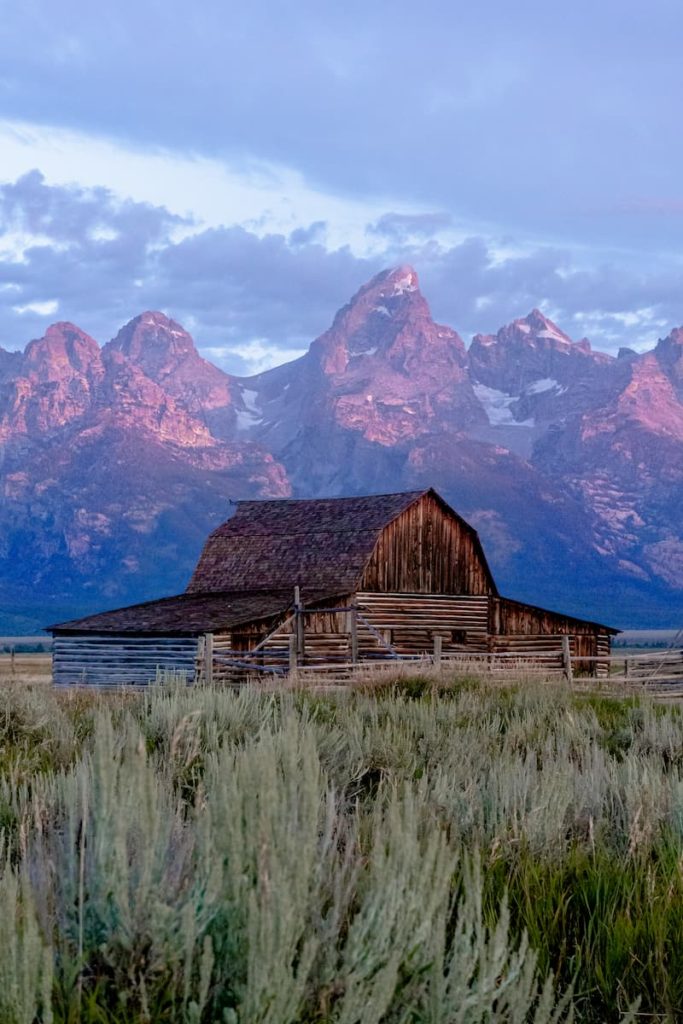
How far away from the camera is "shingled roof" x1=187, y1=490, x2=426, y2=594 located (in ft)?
114

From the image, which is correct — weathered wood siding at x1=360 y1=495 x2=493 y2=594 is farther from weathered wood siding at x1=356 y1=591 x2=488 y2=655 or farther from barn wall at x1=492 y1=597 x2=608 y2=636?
barn wall at x1=492 y1=597 x2=608 y2=636

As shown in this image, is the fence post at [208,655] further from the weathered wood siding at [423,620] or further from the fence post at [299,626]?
the weathered wood siding at [423,620]

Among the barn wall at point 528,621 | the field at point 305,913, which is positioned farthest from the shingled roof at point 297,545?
the field at point 305,913

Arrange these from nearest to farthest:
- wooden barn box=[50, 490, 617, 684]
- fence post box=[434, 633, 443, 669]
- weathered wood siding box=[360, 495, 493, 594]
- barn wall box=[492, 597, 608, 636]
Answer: fence post box=[434, 633, 443, 669]
wooden barn box=[50, 490, 617, 684]
weathered wood siding box=[360, 495, 493, 594]
barn wall box=[492, 597, 608, 636]

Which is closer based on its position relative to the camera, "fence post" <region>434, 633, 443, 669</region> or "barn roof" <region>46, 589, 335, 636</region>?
"fence post" <region>434, 633, 443, 669</region>

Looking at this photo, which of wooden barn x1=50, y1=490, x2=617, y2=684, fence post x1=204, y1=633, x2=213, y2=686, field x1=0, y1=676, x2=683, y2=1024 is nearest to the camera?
field x1=0, y1=676, x2=683, y2=1024

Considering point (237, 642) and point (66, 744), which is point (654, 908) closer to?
point (66, 744)

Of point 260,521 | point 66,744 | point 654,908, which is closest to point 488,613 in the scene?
point 260,521

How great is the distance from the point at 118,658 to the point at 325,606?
563cm

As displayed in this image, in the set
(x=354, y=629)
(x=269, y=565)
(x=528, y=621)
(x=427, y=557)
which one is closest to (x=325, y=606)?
(x=354, y=629)

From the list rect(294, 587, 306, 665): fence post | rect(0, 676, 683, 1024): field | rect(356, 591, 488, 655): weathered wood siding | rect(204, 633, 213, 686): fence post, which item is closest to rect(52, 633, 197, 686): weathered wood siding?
rect(294, 587, 306, 665): fence post

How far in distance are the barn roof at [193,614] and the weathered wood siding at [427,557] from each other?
2.46 meters

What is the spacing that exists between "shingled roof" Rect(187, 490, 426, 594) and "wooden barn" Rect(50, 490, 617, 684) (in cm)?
4

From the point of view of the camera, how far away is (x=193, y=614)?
3147 cm
